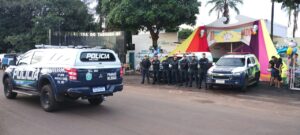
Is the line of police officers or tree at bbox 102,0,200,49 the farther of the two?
tree at bbox 102,0,200,49

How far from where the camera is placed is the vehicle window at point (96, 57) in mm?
8227

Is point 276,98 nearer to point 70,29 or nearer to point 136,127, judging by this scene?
point 136,127

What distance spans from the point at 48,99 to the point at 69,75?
4.10 ft

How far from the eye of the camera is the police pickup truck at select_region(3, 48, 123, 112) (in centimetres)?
789

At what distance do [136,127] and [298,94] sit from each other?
981 cm

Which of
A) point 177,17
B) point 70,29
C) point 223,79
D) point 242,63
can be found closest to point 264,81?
point 242,63

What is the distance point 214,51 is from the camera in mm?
29219

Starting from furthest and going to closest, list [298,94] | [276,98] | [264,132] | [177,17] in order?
[177,17], [298,94], [276,98], [264,132]

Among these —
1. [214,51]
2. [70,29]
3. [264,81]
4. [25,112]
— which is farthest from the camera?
[70,29]

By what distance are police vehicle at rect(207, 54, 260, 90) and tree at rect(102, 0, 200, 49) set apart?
9.21 m

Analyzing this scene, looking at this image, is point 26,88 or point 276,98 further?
point 276,98

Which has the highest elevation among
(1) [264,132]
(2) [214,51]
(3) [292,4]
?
(3) [292,4]

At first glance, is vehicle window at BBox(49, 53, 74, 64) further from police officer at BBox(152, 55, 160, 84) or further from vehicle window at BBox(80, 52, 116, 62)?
police officer at BBox(152, 55, 160, 84)

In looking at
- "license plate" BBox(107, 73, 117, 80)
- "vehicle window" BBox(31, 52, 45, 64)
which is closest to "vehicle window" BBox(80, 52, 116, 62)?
"license plate" BBox(107, 73, 117, 80)
